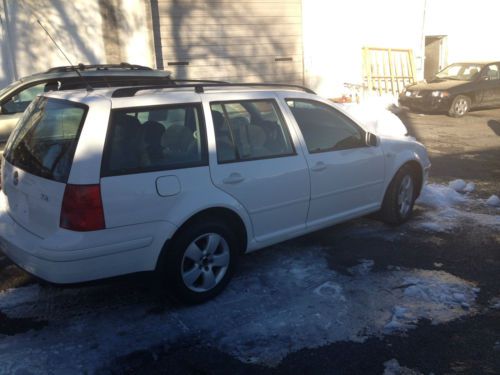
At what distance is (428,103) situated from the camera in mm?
14391

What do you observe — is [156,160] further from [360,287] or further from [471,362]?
[471,362]

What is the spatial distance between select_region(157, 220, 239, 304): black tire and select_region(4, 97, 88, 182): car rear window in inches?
34.7

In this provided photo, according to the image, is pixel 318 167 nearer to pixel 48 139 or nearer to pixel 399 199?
pixel 399 199

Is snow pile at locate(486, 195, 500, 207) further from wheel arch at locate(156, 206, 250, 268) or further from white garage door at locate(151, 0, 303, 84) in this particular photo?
white garage door at locate(151, 0, 303, 84)

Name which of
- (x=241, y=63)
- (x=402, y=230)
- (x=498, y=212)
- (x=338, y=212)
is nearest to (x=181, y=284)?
(x=338, y=212)

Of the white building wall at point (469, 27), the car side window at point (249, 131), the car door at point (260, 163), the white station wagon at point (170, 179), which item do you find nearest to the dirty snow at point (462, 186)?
the white station wagon at point (170, 179)

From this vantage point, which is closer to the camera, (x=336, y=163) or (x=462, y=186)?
(x=336, y=163)

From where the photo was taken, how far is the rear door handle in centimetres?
437

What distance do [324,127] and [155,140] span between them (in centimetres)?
174

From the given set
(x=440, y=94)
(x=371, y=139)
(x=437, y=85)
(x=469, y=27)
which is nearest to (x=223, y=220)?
(x=371, y=139)

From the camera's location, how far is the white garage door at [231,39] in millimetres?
12453

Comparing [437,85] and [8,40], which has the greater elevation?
[8,40]

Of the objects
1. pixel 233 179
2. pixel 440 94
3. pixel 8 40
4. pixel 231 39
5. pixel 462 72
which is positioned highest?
pixel 8 40

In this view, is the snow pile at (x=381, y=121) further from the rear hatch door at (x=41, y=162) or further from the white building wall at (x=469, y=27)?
the white building wall at (x=469, y=27)
